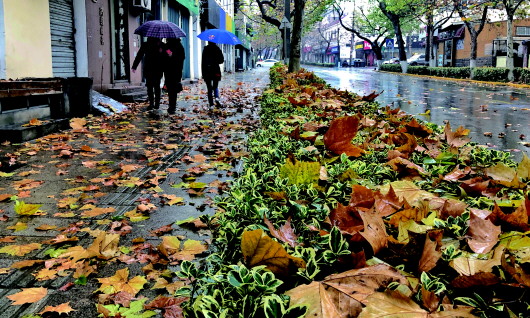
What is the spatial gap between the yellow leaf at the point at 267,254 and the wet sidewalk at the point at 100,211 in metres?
1.21

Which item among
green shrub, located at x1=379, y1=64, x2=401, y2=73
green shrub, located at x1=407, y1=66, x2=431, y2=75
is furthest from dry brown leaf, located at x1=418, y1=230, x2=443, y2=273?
green shrub, located at x1=379, y1=64, x2=401, y2=73

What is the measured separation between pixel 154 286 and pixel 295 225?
1.21 m

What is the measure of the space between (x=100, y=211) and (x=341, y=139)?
2.09 metres

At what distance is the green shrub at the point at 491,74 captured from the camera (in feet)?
82.4

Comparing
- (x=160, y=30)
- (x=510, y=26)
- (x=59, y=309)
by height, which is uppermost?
(x=510, y=26)

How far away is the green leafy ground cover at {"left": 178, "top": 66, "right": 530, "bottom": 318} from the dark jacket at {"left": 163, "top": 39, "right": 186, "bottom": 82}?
8949mm

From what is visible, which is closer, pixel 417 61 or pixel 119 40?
pixel 119 40

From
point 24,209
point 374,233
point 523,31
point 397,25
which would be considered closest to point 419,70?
point 397,25

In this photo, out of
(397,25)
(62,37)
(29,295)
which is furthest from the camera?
(397,25)

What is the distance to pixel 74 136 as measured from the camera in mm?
7691

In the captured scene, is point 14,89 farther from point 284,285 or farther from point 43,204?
point 284,285

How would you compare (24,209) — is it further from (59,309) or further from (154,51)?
(154,51)

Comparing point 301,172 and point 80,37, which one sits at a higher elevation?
point 80,37

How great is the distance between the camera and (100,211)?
380 cm
